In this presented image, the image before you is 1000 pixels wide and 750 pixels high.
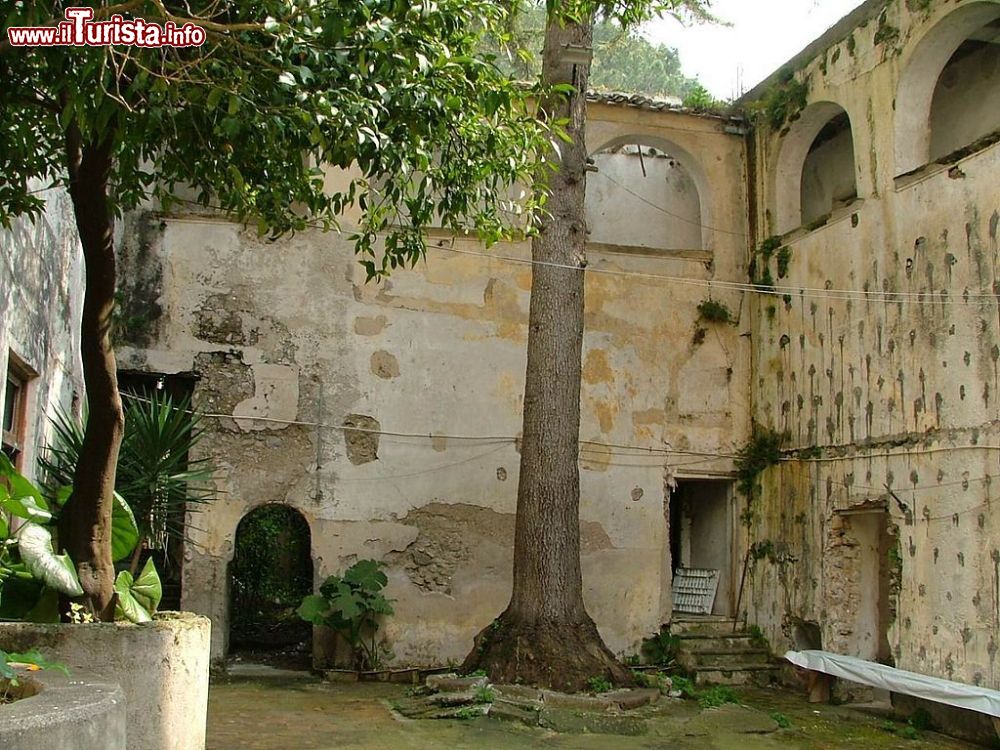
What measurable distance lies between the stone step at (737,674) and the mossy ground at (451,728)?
1094 mm

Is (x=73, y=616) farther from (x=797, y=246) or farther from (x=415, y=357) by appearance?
(x=797, y=246)

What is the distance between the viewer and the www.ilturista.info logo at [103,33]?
4.32m

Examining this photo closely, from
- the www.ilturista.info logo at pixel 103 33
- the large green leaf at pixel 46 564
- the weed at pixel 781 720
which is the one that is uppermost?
the www.ilturista.info logo at pixel 103 33

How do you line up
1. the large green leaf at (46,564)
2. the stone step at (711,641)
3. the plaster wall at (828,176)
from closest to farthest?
1. the large green leaf at (46,564)
2. the stone step at (711,641)
3. the plaster wall at (828,176)

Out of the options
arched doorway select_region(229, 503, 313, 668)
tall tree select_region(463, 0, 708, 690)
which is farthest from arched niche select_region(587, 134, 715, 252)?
arched doorway select_region(229, 503, 313, 668)

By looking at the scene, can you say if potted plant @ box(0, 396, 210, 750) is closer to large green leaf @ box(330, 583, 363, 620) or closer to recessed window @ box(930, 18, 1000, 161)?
large green leaf @ box(330, 583, 363, 620)

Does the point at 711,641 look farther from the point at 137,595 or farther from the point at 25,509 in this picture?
the point at 25,509

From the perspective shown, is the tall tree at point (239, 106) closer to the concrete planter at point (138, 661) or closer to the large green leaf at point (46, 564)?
the large green leaf at point (46, 564)

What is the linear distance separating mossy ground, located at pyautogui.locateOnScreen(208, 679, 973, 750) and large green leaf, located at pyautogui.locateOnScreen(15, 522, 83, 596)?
3422 millimetres

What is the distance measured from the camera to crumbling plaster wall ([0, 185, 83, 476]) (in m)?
6.74

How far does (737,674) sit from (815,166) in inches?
267

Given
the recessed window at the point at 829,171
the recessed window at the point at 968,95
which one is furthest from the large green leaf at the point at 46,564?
the recessed window at the point at 829,171

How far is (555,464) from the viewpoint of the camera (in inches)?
415

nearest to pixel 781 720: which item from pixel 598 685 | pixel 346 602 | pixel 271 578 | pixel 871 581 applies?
pixel 598 685
